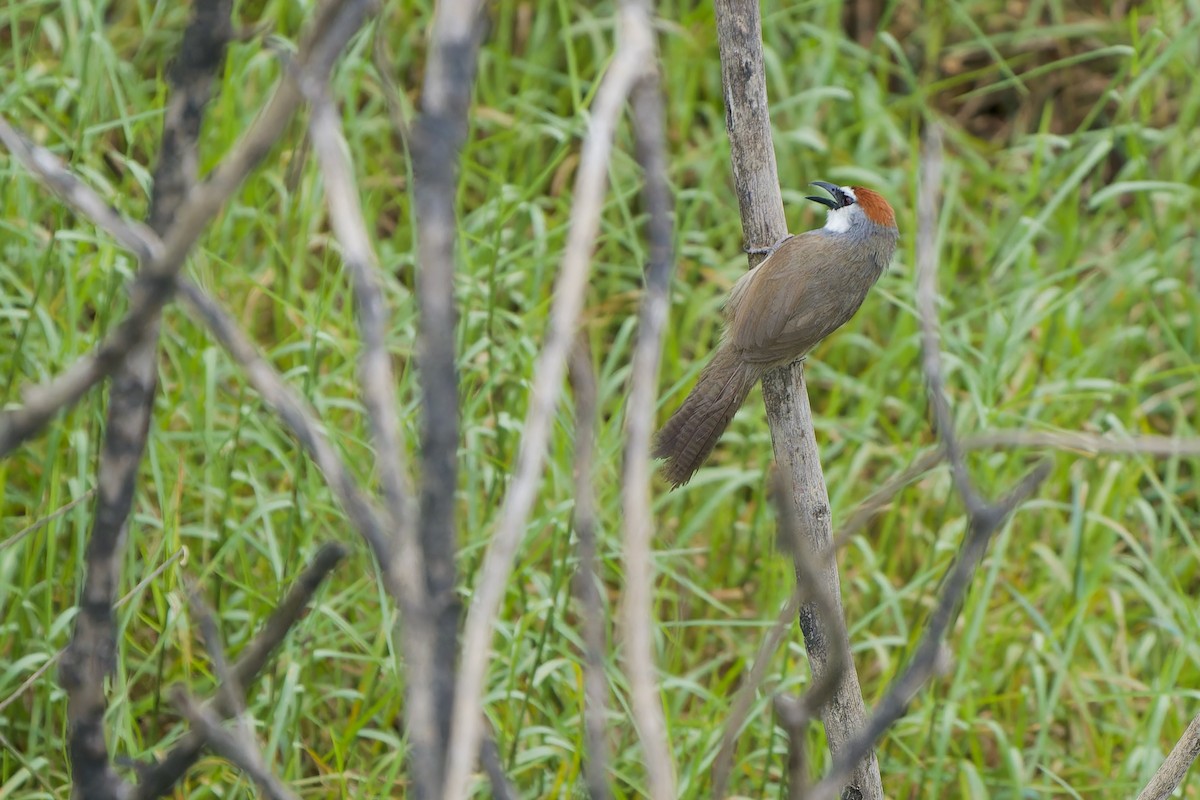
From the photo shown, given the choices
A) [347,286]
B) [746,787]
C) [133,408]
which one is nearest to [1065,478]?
[746,787]

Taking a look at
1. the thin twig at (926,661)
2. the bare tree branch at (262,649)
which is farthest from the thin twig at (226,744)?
the thin twig at (926,661)

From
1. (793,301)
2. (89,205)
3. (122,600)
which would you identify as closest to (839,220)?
(793,301)

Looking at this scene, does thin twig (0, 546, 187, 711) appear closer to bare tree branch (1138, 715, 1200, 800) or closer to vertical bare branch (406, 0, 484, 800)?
vertical bare branch (406, 0, 484, 800)

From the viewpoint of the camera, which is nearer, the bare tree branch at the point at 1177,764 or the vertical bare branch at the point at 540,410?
the vertical bare branch at the point at 540,410

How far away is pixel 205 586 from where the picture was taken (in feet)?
11.9

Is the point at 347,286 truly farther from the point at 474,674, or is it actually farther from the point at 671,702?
the point at 474,674

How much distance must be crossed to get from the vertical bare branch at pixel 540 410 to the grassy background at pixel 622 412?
193cm

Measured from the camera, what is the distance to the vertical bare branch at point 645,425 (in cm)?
107

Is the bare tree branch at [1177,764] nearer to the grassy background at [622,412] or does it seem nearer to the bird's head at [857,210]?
the grassy background at [622,412]

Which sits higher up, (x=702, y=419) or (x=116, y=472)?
(x=116, y=472)

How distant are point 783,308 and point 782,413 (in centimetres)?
108

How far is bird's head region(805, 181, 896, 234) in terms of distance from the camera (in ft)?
13.1

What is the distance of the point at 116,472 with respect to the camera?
1.51m

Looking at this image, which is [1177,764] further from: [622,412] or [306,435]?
[622,412]
